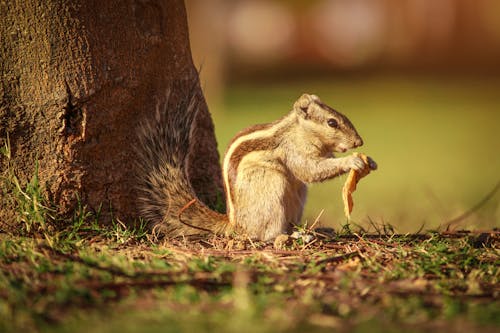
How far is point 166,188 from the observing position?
4.49 m

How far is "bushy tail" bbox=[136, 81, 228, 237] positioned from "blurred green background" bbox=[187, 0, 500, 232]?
6.79 feet

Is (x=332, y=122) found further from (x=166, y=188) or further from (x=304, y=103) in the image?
(x=166, y=188)

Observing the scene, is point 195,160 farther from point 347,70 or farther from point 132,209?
point 347,70

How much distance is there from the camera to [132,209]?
4.53m

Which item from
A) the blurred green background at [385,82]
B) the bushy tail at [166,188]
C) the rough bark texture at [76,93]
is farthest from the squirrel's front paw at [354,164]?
the blurred green background at [385,82]

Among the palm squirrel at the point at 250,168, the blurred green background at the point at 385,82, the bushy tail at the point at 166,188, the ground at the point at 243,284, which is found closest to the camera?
the ground at the point at 243,284

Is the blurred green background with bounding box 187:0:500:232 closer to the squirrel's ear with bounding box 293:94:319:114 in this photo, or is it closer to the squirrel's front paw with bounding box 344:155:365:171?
the squirrel's front paw with bounding box 344:155:365:171

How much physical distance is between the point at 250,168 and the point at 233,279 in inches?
46.0

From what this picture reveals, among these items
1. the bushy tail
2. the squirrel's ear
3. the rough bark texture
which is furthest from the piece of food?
the rough bark texture

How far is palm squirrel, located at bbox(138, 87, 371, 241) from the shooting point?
14.4 feet

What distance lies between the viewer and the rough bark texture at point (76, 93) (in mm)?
4109

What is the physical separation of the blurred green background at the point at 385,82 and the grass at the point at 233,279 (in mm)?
1952

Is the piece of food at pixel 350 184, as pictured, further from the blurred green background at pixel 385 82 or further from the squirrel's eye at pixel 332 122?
the blurred green background at pixel 385 82

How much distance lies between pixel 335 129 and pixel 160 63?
1.30m
